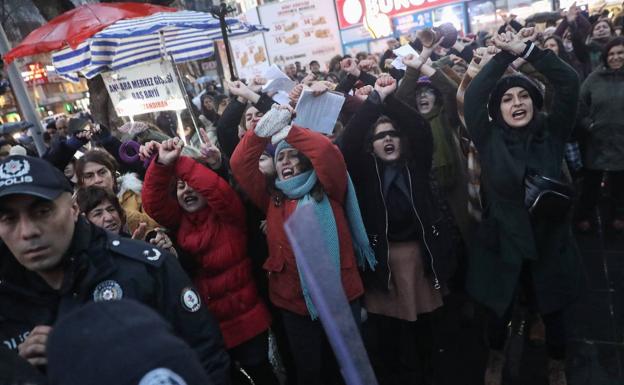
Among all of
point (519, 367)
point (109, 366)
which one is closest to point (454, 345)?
point (519, 367)

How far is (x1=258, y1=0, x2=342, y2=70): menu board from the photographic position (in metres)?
13.1

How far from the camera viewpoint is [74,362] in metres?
0.68

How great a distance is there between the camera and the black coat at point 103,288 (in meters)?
1.43

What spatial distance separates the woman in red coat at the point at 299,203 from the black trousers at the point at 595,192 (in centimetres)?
301

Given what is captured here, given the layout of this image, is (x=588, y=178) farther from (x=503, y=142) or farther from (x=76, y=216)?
(x=76, y=216)

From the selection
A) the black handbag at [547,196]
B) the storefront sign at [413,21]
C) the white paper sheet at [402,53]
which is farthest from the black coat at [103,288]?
the storefront sign at [413,21]

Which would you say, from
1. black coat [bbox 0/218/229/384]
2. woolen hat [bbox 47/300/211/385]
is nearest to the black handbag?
black coat [bbox 0/218/229/384]

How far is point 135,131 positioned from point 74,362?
11.2 feet

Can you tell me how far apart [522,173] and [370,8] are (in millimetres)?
11599

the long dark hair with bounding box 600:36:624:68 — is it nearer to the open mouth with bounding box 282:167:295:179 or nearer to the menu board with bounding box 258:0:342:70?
the open mouth with bounding box 282:167:295:179

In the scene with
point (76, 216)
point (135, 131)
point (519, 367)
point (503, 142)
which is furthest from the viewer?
point (135, 131)

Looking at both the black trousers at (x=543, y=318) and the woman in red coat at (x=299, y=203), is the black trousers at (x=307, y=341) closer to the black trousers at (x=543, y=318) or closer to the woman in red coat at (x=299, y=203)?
the woman in red coat at (x=299, y=203)

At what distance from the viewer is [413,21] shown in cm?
1212

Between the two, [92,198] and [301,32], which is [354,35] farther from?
[92,198]
